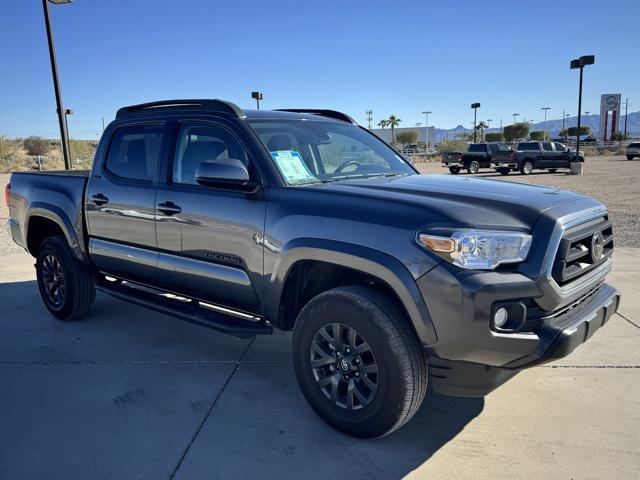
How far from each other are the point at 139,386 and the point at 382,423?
1846 millimetres

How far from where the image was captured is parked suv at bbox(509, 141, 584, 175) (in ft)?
90.7

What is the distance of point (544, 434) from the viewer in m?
3.09

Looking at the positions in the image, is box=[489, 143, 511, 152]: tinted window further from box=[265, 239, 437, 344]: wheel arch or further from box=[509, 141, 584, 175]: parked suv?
box=[265, 239, 437, 344]: wheel arch

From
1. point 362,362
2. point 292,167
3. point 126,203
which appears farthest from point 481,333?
point 126,203

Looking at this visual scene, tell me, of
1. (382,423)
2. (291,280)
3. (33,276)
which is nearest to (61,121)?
(33,276)

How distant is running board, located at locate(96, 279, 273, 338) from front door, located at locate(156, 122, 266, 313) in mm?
88

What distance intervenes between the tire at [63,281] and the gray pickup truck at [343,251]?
0.33 metres

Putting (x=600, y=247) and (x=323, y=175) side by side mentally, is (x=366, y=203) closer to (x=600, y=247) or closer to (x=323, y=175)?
(x=323, y=175)

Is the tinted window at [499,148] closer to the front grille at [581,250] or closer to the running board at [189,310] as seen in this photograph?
the front grille at [581,250]

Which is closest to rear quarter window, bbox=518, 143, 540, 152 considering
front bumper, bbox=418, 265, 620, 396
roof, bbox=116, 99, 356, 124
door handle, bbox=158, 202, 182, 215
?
roof, bbox=116, 99, 356, 124

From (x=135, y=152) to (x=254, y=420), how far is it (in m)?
2.48

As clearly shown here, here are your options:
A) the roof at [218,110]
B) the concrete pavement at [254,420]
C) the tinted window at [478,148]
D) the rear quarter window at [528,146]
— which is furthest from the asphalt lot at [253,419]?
the tinted window at [478,148]

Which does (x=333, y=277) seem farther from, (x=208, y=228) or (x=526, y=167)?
(x=526, y=167)

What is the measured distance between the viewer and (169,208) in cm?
390
